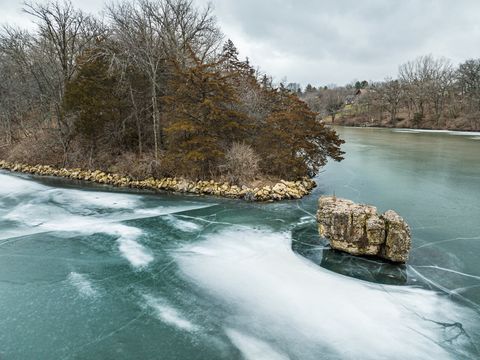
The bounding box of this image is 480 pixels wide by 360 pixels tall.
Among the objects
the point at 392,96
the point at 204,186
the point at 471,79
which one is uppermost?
the point at 471,79

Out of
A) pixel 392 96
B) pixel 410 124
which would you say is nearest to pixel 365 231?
pixel 410 124

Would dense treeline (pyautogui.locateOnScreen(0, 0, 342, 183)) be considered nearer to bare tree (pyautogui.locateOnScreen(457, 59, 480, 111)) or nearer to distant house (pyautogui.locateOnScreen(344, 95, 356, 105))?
bare tree (pyautogui.locateOnScreen(457, 59, 480, 111))

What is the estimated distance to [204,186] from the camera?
49.9 ft

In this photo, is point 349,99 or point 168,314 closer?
point 168,314

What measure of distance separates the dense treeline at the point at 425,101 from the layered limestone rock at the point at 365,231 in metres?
50.6

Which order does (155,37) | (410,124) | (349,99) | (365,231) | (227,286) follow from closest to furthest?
1. (227,286)
2. (365,231)
3. (155,37)
4. (410,124)
5. (349,99)

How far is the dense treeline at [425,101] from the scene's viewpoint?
52.2 metres

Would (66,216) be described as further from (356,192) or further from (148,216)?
(356,192)

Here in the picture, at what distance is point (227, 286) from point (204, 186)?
8601mm

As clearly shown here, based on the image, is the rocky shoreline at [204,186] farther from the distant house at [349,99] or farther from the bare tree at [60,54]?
the distant house at [349,99]

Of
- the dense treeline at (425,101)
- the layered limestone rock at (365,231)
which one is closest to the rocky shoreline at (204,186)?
the layered limestone rock at (365,231)

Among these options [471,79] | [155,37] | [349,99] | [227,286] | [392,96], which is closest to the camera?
[227,286]

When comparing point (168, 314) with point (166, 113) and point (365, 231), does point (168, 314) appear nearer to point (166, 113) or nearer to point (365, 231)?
point (365, 231)

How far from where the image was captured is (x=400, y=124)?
59.5 metres
